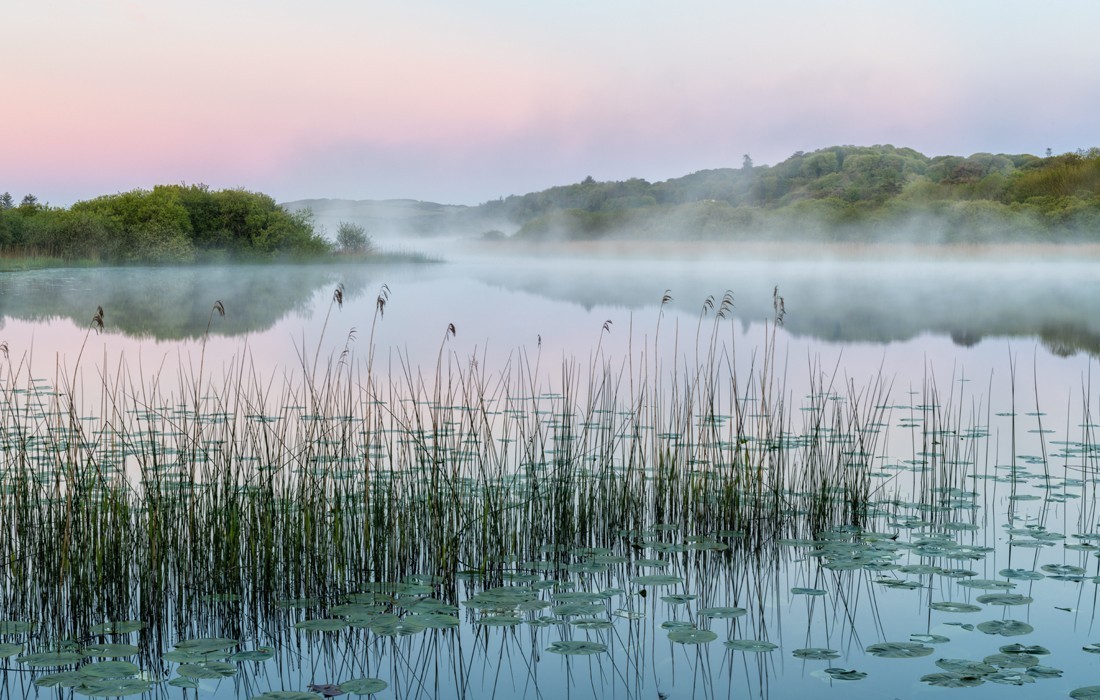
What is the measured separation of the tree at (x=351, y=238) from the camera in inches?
1816

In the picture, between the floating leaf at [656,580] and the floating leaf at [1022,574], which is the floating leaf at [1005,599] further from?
the floating leaf at [656,580]

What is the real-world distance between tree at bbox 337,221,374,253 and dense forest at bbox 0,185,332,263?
0.72m

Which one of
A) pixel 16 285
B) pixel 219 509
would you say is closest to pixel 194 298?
pixel 16 285

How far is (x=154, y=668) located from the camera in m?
3.22

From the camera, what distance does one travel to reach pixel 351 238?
46656 mm

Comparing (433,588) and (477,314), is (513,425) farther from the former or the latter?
(477,314)

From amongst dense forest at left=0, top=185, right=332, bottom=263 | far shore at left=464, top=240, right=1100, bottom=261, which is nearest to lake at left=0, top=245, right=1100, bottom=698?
dense forest at left=0, top=185, right=332, bottom=263

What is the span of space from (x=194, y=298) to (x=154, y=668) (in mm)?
21951

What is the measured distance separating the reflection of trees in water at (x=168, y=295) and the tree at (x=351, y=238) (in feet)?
20.3

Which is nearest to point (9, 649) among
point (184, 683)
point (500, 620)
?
point (184, 683)

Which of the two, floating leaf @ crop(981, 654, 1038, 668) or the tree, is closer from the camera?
floating leaf @ crop(981, 654, 1038, 668)

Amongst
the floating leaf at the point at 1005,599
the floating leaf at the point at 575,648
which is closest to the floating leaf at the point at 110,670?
the floating leaf at the point at 575,648

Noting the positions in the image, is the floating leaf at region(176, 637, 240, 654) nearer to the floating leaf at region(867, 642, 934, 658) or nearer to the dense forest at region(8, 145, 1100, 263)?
the floating leaf at region(867, 642, 934, 658)

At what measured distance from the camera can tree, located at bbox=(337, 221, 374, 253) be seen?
46.1 metres
